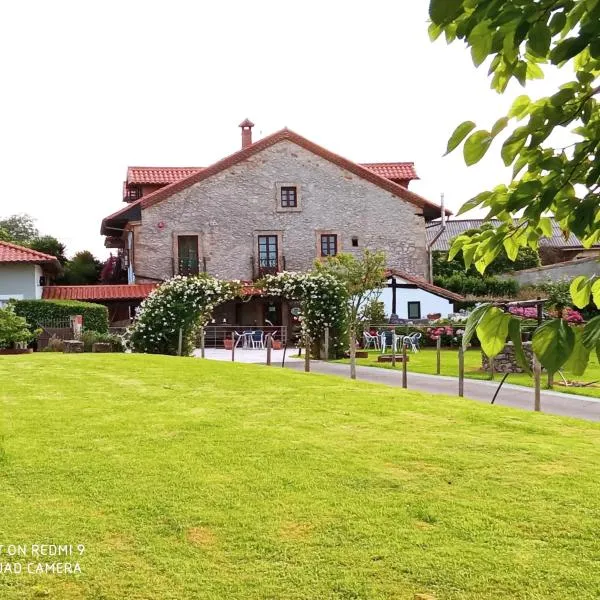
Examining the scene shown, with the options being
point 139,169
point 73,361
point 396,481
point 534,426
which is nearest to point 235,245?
point 139,169

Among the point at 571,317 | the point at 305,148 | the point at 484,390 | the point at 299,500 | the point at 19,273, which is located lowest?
the point at 484,390

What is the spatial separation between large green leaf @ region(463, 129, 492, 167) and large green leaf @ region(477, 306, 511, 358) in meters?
0.34

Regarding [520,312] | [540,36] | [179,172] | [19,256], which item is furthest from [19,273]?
[540,36]

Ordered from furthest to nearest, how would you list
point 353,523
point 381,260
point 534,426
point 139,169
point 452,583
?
1. point 139,169
2. point 381,260
3. point 534,426
4. point 353,523
5. point 452,583

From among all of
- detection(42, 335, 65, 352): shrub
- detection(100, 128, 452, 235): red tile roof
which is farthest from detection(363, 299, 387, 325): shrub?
detection(42, 335, 65, 352): shrub

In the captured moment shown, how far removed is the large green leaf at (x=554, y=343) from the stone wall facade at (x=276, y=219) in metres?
35.1

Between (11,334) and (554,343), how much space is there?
842 inches

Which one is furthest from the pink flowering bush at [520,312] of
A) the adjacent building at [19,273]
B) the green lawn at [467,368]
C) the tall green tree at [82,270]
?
the tall green tree at [82,270]

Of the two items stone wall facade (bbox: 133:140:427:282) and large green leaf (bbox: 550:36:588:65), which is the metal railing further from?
large green leaf (bbox: 550:36:588:65)

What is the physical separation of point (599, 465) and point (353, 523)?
303cm

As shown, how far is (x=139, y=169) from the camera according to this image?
39.6 metres

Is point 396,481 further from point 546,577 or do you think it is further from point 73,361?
point 73,361

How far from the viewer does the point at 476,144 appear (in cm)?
152

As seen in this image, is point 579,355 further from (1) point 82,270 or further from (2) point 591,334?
(1) point 82,270
